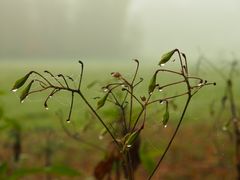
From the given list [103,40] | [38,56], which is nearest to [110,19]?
[103,40]

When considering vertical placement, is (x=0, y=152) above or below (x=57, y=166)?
below

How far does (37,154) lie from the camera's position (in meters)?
8.45

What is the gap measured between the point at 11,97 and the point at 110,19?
62481mm

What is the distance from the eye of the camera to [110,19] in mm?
82438

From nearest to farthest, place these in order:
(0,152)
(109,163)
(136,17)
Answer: (109,163) → (0,152) → (136,17)

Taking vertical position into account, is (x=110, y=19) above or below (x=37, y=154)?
above

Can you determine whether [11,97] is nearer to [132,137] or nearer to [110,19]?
[132,137]

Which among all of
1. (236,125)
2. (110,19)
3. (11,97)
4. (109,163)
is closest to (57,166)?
(109,163)

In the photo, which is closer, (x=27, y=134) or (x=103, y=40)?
(x=27, y=134)

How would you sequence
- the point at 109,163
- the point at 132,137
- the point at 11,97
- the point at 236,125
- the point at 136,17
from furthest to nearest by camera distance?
the point at 136,17 → the point at 11,97 → the point at 236,125 → the point at 109,163 → the point at 132,137

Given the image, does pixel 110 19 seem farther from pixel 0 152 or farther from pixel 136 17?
pixel 0 152

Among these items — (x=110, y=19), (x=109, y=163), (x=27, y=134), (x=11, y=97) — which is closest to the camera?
(x=109, y=163)

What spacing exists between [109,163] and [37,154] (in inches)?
259

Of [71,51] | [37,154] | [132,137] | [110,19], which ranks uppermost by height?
[110,19]
